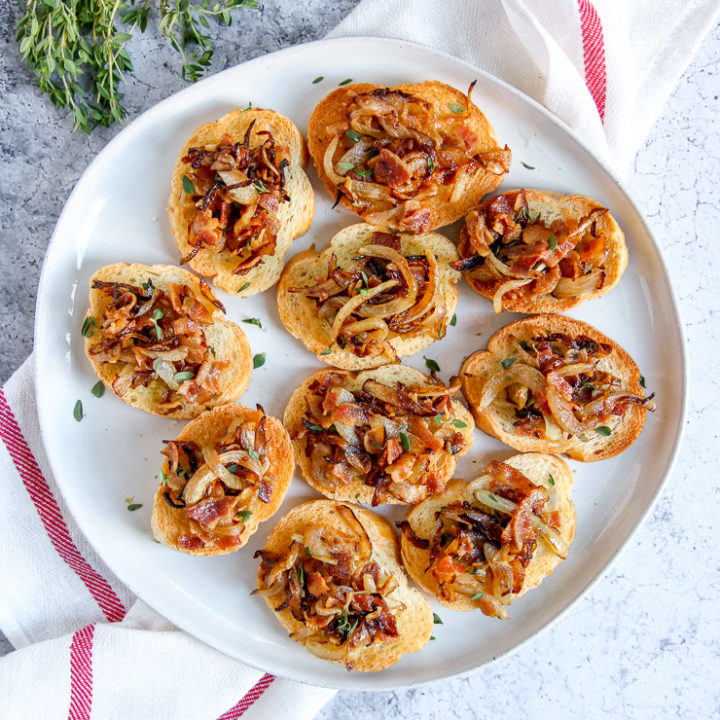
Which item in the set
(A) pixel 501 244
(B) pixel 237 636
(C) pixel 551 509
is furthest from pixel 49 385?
(C) pixel 551 509

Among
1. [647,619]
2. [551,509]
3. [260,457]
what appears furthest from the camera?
[647,619]

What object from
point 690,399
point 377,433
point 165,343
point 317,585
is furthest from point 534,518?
point 165,343

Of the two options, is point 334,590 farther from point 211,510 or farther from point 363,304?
point 363,304

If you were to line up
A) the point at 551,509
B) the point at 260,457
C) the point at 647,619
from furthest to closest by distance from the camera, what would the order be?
the point at 647,619, the point at 551,509, the point at 260,457

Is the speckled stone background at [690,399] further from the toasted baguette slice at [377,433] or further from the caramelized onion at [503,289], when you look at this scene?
the toasted baguette slice at [377,433]

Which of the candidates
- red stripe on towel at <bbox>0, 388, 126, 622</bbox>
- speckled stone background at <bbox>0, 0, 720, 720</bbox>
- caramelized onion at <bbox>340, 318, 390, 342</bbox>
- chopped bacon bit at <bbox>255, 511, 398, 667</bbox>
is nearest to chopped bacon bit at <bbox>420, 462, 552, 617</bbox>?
chopped bacon bit at <bbox>255, 511, 398, 667</bbox>

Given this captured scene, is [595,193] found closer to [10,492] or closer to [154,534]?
[154,534]
